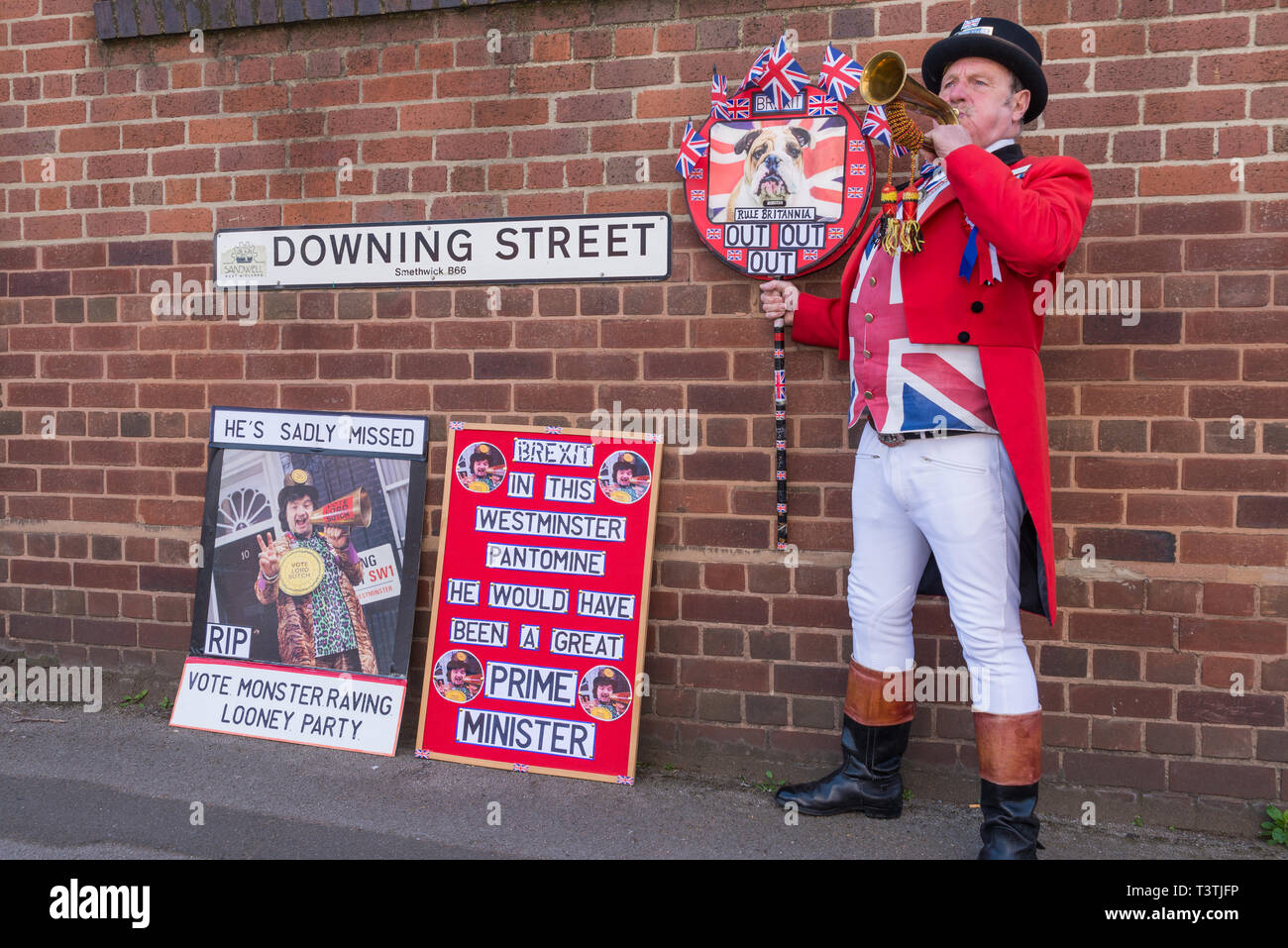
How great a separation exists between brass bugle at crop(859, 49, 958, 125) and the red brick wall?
33.2 inches

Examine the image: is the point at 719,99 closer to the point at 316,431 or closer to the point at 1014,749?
the point at 316,431

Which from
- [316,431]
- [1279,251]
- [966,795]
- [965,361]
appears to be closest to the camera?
[965,361]

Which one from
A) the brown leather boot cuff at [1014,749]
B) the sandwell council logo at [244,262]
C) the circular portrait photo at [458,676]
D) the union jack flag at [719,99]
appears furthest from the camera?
the sandwell council logo at [244,262]

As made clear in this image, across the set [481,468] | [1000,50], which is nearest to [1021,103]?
[1000,50]

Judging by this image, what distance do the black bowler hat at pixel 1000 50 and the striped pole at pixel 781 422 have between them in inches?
39.5

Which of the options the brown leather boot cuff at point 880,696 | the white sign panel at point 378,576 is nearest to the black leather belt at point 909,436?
the brown leather boot cuff at point 880,696

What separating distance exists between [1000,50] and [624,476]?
1.84 meters

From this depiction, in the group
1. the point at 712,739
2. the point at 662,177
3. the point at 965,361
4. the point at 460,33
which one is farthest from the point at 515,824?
the point at 460,33

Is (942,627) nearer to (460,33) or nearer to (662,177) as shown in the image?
(662,177)

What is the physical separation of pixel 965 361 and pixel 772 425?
34.0 inches

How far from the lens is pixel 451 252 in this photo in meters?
3.89

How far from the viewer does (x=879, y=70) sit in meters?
2.66

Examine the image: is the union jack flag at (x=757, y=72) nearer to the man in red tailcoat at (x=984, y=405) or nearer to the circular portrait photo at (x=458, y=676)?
the man in red tailcoat at (x=984, y=405)

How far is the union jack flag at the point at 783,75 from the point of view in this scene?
3.46 meters
